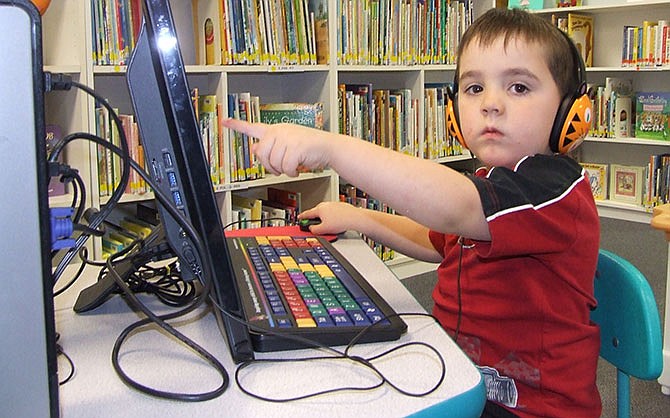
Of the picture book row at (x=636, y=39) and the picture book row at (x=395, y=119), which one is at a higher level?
the picture book row at (x=636, y=39)

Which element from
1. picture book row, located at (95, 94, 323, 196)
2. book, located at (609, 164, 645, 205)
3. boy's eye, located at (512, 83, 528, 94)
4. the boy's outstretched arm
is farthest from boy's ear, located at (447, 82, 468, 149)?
book, located at (609, 164, 645, 205)

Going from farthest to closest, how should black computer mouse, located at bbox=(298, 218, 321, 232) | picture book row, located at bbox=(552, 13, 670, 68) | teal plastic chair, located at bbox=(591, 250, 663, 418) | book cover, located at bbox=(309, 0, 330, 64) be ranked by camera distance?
picture book row, located at bbox=(552, 13, 670, 68), book cover, located at bbox=(309, 0, 330, 64), black computer mouse, located at bbox=(298, 218, 321, 232), teal plastic chair, located at bbox=(591, 250, 663, 418)

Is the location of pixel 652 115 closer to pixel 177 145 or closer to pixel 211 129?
pixel 211 129

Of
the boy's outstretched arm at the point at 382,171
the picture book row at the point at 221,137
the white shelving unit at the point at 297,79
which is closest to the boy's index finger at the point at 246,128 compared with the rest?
the boy's outstretched arm at the point at 382,171

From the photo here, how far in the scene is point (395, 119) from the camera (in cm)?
310

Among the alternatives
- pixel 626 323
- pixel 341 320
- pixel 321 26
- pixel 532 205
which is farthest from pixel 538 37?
pixel 321 26

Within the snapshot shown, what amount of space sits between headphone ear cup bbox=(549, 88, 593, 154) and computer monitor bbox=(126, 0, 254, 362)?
525 mm

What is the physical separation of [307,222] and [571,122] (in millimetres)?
468

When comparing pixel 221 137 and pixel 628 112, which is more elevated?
pixel 628 112

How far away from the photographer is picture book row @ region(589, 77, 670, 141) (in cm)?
418

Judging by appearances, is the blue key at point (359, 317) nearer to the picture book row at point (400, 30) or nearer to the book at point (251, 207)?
the book at point (251, 207)

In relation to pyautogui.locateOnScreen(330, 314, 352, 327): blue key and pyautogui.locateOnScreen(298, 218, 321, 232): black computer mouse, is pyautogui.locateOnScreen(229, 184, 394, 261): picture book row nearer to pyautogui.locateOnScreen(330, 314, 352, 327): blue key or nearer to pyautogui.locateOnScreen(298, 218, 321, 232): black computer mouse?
pyautogui.locateOnScreen(298, 218, 321, 232): black computer mouse

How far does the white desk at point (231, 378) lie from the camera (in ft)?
1.82

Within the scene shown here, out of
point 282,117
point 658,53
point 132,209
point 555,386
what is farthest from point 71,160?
point 658,53
